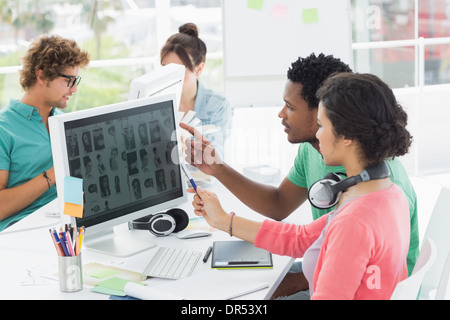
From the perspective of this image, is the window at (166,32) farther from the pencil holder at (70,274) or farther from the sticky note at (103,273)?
the pencil holder at (70,274)

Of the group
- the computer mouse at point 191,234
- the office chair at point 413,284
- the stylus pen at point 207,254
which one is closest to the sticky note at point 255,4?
the computer mouse at point 191,234

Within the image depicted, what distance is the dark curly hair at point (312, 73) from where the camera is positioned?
1849mm

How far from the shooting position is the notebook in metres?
1.59

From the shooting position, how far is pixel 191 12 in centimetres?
476

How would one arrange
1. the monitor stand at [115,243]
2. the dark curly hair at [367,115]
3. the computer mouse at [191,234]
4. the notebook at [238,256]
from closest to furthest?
the dark curly hair at [367,115] → the notebook at [238,256] → the monitor stand at [115,243] → the computer mouse at [191,234]

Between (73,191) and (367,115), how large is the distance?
730 millimetres

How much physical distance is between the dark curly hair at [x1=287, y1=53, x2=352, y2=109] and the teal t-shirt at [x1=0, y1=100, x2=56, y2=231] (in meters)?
1.05

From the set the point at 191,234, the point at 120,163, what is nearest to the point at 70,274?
the point at 120,163

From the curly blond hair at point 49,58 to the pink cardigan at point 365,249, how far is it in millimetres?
1434

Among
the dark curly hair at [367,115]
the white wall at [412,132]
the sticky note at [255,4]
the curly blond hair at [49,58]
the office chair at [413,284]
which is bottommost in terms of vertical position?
the white wall at [412,132]

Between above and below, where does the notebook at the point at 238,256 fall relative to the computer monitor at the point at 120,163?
below

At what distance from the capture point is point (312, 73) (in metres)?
1.86

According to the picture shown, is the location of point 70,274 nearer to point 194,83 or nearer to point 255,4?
point 194,83
